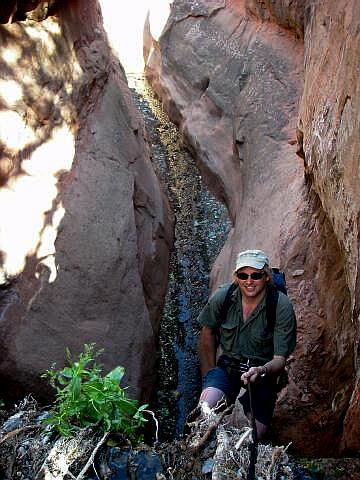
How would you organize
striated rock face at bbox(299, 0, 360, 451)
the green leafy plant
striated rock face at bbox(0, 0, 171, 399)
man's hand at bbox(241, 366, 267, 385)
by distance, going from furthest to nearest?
1. striated rock face at bbox(0, 0, 171, 399)
2. striated rock face at bbox(299, 0, 360, 451)
3. man's hand at bbox(241, 366, 267, 385)
4. the green leafy plant

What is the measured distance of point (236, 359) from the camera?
11.7ft

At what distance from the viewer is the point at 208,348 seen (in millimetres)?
3635

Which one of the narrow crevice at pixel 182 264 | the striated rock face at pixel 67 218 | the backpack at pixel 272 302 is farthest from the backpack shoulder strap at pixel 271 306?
the narrow crevice at pixel 182 264

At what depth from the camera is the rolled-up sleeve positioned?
339 centimetres

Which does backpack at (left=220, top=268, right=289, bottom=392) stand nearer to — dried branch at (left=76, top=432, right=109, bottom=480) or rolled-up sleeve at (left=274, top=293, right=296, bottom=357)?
rolled-up sleeve at (left=274, top=293, right=296, bottom=357)

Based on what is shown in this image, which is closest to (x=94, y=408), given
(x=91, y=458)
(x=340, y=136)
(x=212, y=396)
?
(x=91, y=458)

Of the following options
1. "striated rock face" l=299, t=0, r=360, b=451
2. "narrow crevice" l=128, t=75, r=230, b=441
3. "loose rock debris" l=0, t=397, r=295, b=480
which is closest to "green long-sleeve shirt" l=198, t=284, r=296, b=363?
"striated rock face" l=299, t=0, r=360, b=451

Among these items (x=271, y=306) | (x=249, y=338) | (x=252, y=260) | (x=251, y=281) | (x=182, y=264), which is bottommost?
(x=182, y=264)

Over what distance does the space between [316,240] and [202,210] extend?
3.10 m

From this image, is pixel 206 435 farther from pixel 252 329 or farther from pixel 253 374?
pixel 252 329

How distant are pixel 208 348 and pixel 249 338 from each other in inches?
9.7

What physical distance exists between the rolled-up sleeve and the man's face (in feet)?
0.42

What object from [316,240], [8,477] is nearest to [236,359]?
[8,477]

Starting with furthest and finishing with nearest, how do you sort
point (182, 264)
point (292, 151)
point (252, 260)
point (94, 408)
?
point (182, 264) → point (292, 151) → point (252, 260) → point (94, 408)
